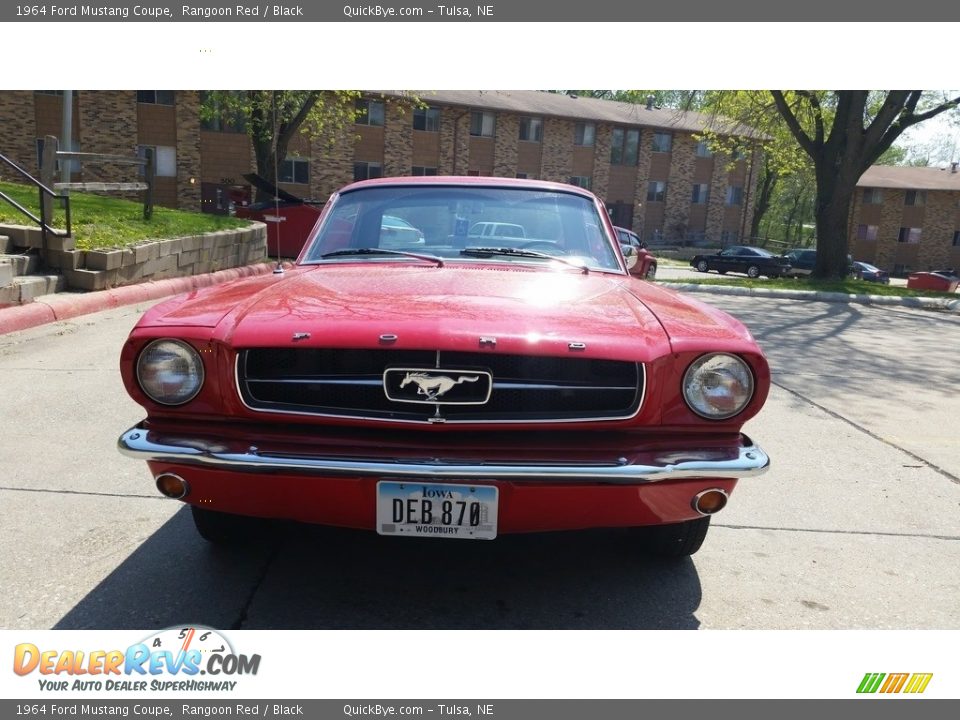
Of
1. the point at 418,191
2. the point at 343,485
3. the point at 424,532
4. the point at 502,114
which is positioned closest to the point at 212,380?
the point at 343,485

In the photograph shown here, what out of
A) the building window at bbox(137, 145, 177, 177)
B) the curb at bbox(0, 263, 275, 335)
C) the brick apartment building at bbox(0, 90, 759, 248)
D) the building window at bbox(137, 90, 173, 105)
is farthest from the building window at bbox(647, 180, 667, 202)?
the curb at bbox(0, 263, 275, 335)

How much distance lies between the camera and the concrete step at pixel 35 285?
792 cm

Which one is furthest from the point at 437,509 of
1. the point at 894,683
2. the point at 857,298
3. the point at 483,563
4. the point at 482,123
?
the point at 482,123

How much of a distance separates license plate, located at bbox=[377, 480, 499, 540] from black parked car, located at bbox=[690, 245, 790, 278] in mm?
31589

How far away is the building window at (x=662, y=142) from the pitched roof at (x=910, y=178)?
10.9m

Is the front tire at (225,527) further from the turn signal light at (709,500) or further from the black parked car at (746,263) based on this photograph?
the black parked car at (746,263)

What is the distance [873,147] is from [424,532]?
19456mm

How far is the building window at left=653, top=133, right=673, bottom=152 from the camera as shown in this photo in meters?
41.6

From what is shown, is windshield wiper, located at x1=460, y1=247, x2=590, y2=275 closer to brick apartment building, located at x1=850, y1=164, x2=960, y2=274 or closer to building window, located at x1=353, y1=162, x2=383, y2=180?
building window, located at x1=353, y1=162, x2=383, y2=180

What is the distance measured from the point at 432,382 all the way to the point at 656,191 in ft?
138

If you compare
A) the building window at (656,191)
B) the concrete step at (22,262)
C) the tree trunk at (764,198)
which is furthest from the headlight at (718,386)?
the tree trunk at (764,198)

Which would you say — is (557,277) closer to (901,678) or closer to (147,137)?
(901,678)

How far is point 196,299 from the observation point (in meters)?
2.96

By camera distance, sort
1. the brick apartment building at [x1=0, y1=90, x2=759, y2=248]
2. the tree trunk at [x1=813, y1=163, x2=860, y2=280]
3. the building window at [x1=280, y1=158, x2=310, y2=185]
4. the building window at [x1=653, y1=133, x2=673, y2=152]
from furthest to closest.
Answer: the building window at [x1=653, y1=133, x2=673, y2=152] < the building window at [x1=280, y1=158, x2=310, y2=185] < the brick apartment building at [x1=0, y1=90, x2=759, y2=248] < the tree trunk at [x1=813, y1=163, x2=860, y2=280]
